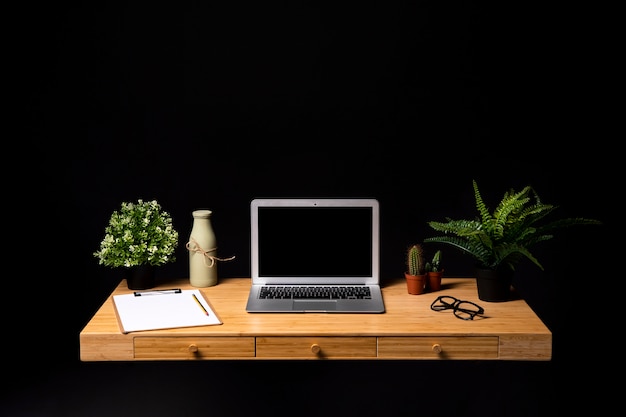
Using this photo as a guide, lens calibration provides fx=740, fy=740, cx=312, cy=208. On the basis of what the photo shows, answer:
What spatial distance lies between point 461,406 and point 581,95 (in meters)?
→ 1.33

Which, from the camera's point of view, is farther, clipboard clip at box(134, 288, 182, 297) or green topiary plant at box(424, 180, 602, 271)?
clipboard clip at box(134, 288, 182, 297)

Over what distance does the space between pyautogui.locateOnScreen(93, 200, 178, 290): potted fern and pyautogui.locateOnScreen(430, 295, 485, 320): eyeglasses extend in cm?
97

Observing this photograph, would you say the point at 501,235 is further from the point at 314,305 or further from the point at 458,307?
the point at 314,305

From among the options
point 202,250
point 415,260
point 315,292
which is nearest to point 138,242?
point 202,250

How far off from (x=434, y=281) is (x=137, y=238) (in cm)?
108

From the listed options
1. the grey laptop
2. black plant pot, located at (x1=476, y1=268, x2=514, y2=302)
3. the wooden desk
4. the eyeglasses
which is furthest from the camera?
the grey laptop

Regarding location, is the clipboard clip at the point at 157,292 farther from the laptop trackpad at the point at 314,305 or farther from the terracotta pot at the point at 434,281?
the terracotta pot at the point at 434,281

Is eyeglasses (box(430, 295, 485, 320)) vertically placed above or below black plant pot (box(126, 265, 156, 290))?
below

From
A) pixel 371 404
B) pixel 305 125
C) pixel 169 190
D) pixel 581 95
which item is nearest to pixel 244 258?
pixel 169 190

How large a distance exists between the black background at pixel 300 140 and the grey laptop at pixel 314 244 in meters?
0.25

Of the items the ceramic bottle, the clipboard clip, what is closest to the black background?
the ceramic bottle

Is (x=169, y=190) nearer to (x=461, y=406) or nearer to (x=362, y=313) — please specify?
(x=362, y=313)

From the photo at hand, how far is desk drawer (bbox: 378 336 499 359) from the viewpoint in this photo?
2.28 m

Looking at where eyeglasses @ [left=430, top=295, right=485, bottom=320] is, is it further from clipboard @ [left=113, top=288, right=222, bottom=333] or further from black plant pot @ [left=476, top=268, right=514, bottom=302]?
clipboard @ [left=113, top=288, right=222, bottom=333]
